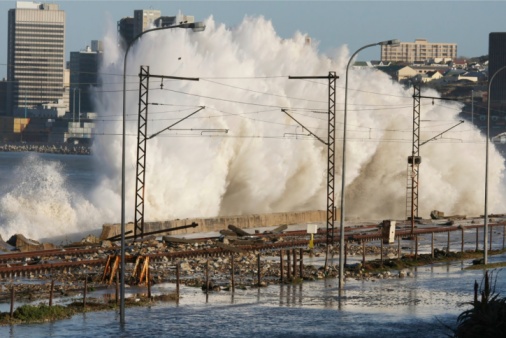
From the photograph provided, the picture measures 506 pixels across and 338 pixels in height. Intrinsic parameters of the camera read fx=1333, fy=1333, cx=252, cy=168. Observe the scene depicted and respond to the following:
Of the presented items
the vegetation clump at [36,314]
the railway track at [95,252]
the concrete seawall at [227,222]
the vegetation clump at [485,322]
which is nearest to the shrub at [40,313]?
the vegetation clump at [36,314]

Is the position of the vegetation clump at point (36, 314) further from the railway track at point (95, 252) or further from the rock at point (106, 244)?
the rock at point (106, 244)

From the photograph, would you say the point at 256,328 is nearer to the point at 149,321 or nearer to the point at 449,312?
the point at 149,321

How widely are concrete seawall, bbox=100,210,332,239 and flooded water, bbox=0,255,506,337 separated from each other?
17.9 metres

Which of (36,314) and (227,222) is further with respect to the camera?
(227,222)

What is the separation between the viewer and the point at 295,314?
3309 cm

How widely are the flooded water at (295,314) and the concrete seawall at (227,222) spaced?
706 inches

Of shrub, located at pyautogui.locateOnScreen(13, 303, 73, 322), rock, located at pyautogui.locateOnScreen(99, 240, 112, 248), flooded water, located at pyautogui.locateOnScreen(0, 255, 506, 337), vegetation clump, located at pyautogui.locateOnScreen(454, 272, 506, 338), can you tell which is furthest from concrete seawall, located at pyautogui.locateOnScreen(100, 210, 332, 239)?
vegetation clump, located at pyautogui.locateOnScreen(454, 272, 506, 338)

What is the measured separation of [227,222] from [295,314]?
32129 mm

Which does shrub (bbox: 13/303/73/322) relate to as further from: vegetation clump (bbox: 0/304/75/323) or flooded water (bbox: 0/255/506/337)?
flooded water (bbox: 0/255/506/337)

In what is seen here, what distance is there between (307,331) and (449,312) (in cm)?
550

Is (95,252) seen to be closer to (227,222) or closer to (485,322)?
(227,222)

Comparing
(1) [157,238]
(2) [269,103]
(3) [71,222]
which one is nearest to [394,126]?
(2) [269,103]

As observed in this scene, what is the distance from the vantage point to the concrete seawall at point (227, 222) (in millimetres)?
57688

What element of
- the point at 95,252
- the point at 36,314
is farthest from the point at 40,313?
the point at 95,252
